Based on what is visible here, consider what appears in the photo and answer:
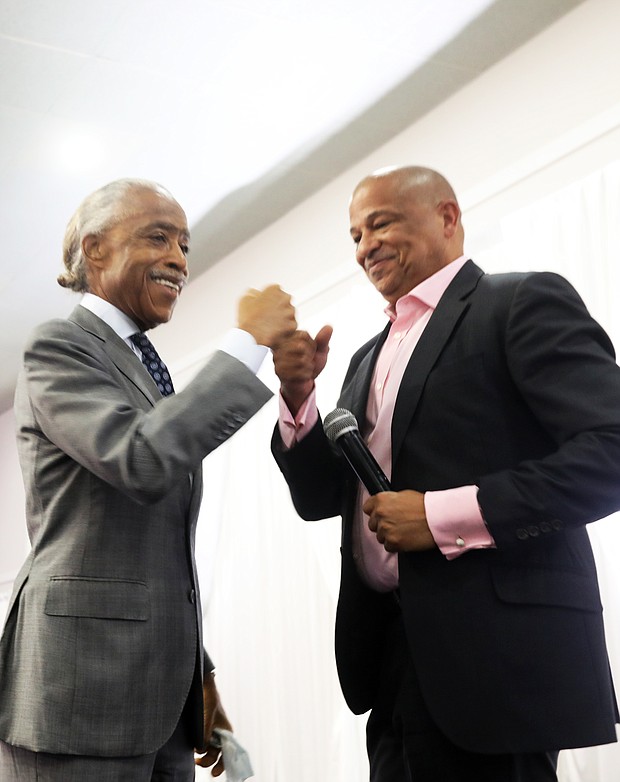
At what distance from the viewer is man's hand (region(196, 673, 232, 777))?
6.09ft

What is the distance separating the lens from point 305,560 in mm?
4410

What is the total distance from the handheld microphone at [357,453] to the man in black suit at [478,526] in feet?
0.15

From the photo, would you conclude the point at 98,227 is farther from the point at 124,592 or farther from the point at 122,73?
the point at 122,73

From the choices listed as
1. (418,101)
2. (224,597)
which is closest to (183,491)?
(418,101)

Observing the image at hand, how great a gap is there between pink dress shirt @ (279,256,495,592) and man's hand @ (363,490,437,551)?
2cm

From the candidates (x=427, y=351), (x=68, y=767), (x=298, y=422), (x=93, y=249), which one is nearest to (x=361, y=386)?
(x=298, y=422)

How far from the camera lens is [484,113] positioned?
3.93 m

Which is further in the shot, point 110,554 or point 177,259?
point 177,259

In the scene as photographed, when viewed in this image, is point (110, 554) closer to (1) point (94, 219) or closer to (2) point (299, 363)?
(2) point (299, 363)

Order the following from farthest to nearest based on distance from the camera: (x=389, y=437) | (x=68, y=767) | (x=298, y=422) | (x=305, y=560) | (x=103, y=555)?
(x=305, y=560)
(x=298, y=422)
(x=389, y=437)
(x=103, y=555)
(x=68, y=767)

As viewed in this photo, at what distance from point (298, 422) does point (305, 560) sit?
259cm

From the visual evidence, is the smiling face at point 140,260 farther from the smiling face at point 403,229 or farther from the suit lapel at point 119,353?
the smiling face at point 403,229

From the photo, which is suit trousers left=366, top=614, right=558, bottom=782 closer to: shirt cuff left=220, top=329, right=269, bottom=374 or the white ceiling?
shirt cuff left=220, top=329, right=269, bottom=374

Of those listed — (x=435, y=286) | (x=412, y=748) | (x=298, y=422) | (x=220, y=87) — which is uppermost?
(x=220, y=87)
